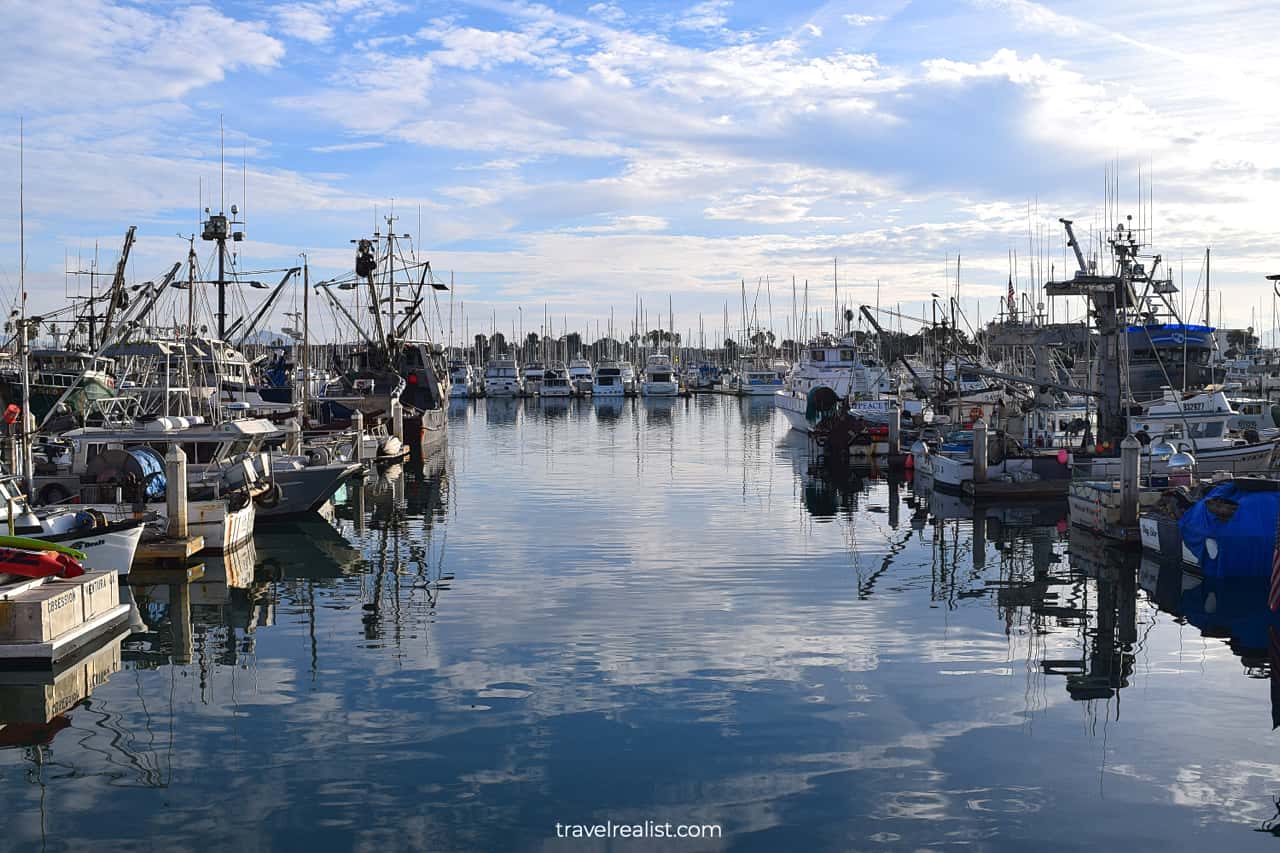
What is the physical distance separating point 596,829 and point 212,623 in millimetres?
12529

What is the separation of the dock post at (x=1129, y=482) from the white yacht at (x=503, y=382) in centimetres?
11877

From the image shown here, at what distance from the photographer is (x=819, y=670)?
18625 mm

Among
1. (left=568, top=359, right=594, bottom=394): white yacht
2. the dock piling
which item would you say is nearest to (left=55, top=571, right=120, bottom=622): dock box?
the dock piling

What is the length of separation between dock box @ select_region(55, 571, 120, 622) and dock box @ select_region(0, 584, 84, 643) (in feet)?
3.04

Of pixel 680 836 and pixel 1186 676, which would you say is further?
pixel 1186 676

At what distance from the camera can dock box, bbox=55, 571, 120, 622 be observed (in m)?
19.9

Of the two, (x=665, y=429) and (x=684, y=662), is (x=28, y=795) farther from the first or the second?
(x=665, y=429)

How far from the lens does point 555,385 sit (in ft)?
463

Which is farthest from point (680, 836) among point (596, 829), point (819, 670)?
point (819, 670)

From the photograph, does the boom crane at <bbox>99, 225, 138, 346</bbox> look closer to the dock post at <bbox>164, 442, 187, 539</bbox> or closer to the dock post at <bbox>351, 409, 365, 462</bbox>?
the dock post at <bbox>351, 409, 365, 462</bbox>

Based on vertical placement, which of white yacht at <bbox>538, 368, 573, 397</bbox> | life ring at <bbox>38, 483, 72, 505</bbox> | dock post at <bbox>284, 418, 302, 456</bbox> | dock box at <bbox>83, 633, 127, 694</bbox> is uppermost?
white yacht at <bbox>538, 368, 573, 397</bbox>

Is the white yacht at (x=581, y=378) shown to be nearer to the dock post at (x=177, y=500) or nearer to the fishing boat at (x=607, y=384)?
the fishing boat at (x=607, y=384)

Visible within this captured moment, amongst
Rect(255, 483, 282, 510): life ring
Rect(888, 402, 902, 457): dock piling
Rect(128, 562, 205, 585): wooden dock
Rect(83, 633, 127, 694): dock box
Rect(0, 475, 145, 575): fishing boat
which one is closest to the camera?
Rect(83, 633, 127, 694): dock box

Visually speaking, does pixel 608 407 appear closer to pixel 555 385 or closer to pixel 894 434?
pixel 555 385
